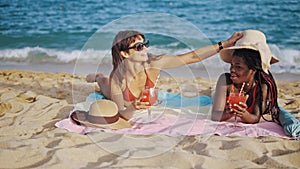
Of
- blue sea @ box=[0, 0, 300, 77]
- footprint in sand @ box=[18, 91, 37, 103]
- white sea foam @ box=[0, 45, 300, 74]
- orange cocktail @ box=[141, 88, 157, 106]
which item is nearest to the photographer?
orange cocktail @ box=[141, 88, 157, 106]

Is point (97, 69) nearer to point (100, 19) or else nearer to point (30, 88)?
point (30, 88)

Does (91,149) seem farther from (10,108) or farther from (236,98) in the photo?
(10,108)

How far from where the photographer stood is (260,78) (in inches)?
147

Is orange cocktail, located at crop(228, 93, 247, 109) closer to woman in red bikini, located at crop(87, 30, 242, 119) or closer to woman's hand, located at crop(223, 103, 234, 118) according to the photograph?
woman's hand, located at crop(223, 103, 234, 118)

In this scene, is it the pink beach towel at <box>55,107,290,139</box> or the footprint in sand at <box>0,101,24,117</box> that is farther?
the footprint in sand at <box>0,101,24,117</box>

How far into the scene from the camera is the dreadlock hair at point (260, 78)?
143 inches

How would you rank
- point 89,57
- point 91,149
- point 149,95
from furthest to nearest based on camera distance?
point 89,57 → point 149,95 → point 91,149

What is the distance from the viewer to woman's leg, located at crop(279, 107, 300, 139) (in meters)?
3.41

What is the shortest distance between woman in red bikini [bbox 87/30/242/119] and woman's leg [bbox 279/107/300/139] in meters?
0.81

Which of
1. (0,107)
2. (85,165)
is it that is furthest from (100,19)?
A: (85,165)

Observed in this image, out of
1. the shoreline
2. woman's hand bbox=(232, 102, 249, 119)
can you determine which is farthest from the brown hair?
the shoreline

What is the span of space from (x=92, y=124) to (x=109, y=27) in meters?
1.21

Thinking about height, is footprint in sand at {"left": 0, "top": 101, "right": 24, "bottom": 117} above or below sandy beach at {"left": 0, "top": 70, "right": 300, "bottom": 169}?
below

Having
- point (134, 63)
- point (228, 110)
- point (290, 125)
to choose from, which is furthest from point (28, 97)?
point (290, 125)
